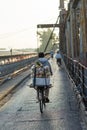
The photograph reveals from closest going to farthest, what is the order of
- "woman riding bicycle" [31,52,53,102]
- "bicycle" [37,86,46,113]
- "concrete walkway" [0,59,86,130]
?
"concrete walkway" [0,59,86,130] < "bicycle" [37,86,46,113] < "woman riding bicycle" [31,52,53,102]

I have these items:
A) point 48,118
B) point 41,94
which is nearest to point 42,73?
point 41,94

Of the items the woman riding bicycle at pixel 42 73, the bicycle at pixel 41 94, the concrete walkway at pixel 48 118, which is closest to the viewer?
the concrete walkway at pixel 48 118

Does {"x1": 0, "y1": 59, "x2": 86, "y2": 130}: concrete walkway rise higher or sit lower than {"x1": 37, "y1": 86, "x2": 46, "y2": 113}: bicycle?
lower

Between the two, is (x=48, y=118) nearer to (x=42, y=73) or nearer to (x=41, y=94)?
(x=41, y=94)

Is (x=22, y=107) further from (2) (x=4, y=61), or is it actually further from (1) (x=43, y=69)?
(2) (x=4, y=61)

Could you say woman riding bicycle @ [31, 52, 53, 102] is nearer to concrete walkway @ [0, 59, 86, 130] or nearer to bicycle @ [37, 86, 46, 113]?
bicycle @ [37, 86, 46, 113]

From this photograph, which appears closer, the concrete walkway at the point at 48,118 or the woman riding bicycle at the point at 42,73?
the concrete walkway at the point at 48,118

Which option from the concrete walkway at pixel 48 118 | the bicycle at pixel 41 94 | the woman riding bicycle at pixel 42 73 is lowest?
the concrete walkway at pixel 48 118

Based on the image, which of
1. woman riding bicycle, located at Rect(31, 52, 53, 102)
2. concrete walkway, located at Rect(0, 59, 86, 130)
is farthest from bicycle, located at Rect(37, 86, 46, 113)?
concrete walkway, located at Rect(0, 59, 86, 130)

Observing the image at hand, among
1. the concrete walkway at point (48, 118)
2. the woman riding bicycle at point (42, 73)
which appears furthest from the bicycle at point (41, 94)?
the concrete walkway at point (48, 118)

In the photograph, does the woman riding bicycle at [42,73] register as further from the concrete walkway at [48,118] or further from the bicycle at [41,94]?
the concrete walkway at [48,118]

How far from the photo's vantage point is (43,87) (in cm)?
1256

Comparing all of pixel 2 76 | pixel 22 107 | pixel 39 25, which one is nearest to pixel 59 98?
pixel 22 107

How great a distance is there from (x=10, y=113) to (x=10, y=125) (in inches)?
75.9
